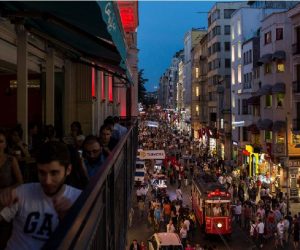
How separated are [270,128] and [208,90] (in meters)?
41.2

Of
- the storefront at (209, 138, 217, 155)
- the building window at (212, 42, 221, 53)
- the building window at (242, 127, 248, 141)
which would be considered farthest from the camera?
the storefront at (209, 138, 217, 155)

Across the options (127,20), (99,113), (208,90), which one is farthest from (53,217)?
(208,90)

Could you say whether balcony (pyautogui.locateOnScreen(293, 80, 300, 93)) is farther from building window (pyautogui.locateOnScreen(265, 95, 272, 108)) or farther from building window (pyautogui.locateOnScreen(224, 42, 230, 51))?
building window (pyautogui.locateOnScreen(224, 42, 230, 51))

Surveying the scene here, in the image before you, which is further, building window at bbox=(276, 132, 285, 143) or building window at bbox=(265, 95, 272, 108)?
building window at bbox=(265, 95, 272, 108)

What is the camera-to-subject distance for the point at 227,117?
65.1 meters

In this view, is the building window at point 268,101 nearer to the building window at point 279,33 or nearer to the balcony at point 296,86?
the building window at point 279,33

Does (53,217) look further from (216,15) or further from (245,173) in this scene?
(216,15)

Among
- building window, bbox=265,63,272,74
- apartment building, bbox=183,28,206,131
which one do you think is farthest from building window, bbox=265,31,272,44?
apartment building, bbox=183,28,206,131

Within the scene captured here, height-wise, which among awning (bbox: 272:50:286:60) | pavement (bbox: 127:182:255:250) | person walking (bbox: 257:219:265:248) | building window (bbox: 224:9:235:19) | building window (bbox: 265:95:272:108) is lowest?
pavement (bbox: 127:182:255:250)

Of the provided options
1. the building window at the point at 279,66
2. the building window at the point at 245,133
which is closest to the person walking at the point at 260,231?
the building window at the point at 279,66

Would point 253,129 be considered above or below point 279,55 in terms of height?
below

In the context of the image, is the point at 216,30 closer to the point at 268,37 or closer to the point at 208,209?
the point at 268,37

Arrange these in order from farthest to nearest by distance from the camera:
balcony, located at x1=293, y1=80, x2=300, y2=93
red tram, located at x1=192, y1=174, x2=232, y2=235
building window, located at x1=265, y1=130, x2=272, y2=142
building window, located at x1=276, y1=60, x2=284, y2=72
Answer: building window, located at x1=265, y1=130, x2=272, y2=142, building window, located at x1=276, y1=60, x2=284, y2=72, balcony, located at x1=293, y1=80, x2=300, y2=93, red tram, located at x1=192, y1=174, x2=232, y2=235

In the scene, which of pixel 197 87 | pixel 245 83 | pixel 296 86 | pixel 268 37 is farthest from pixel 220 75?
pixel 296 86
